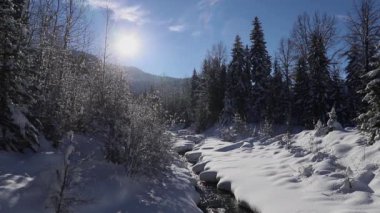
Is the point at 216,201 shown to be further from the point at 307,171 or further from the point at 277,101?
the point at 277,101

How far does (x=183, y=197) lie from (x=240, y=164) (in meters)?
6.09

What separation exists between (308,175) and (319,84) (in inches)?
938

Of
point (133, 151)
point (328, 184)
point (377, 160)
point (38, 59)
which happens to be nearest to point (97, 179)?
point (133, 151)

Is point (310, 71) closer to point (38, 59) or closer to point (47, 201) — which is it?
point (38, 59)

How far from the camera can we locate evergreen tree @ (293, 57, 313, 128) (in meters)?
35.8

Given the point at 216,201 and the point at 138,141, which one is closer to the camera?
the point at 138,141

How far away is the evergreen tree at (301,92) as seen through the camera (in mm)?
35769

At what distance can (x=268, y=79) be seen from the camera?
135 feet

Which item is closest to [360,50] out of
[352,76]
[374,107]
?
[352,76]

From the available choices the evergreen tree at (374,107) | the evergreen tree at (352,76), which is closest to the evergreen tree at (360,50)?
the evergreen tree at (352,76)

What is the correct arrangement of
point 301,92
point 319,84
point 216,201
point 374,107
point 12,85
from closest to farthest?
point 12,85 < point 216,201 < point 374,107 < point 319,84 < point 301,92

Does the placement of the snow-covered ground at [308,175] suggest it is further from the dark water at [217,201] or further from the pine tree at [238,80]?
the pine tree at [238,80]

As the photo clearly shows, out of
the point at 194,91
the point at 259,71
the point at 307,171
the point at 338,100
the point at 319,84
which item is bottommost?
the point at 307,171

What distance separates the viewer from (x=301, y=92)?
36.9m
